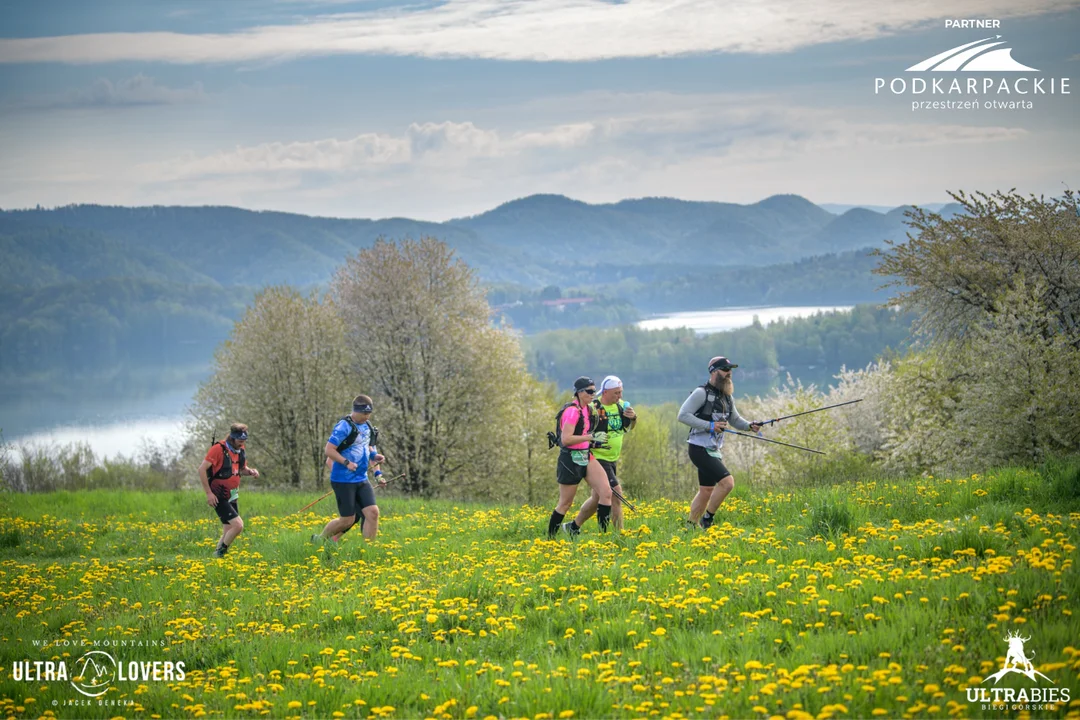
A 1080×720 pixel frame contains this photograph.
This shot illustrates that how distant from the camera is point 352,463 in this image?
14125 mm

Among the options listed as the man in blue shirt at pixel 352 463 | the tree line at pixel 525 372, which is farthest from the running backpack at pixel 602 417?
the tree line at pixel 525 372

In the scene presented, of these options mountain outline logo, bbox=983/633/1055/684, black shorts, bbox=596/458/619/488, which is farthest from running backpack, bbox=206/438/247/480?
mountain outline logo, bbox=983/633/1055/684

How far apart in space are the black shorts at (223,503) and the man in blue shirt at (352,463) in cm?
197

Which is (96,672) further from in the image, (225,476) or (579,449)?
(579,449)

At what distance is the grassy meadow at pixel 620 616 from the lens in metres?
6.70

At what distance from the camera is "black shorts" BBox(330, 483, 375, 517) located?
14.3 meters

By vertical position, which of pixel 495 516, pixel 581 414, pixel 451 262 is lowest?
pixel 495 516

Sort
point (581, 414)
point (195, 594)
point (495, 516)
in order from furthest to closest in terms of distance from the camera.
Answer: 1. point (495, 516)
2. point (581, 414)
3. point (195, 594)

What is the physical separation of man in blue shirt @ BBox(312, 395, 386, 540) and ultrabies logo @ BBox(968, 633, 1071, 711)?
9883 mm

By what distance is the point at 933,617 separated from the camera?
732 cm

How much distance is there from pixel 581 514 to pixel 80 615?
6960 mm

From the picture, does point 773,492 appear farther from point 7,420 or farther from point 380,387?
point 7,420

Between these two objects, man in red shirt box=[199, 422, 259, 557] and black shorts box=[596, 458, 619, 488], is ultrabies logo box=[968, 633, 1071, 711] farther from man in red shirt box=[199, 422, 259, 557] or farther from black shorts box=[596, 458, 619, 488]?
man in red shirt box=[199, 422, 259, 557]

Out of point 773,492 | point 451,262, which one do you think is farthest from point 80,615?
point 451,262
